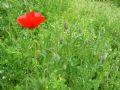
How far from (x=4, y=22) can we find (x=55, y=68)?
143cm

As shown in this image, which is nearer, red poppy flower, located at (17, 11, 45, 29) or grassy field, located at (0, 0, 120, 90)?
red poppy flower, located at (17, 11, 45, 29)

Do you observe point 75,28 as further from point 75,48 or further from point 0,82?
point 0,82

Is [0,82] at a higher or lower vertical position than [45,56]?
lower

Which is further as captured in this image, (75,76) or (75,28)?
(75,28)

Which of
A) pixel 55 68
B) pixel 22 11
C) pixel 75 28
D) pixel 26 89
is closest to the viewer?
pixel 26 89

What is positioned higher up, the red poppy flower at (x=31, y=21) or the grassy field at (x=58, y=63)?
the red poppy flower at (x=31, y=21)

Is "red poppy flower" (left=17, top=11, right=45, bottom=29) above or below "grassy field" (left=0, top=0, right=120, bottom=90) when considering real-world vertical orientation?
above

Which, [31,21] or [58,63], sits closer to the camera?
[31,21]

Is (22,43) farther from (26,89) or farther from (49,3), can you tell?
(49,3)

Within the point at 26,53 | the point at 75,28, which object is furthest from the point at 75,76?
the point at 75,28

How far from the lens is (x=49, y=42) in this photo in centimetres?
357

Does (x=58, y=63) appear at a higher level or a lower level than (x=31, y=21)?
lower

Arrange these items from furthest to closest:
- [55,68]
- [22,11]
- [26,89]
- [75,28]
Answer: [22,11]
[75,28]
[55,68]
[26,89]

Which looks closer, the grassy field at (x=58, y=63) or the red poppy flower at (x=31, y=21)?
the red poppy flower at (x=31, y=21)
